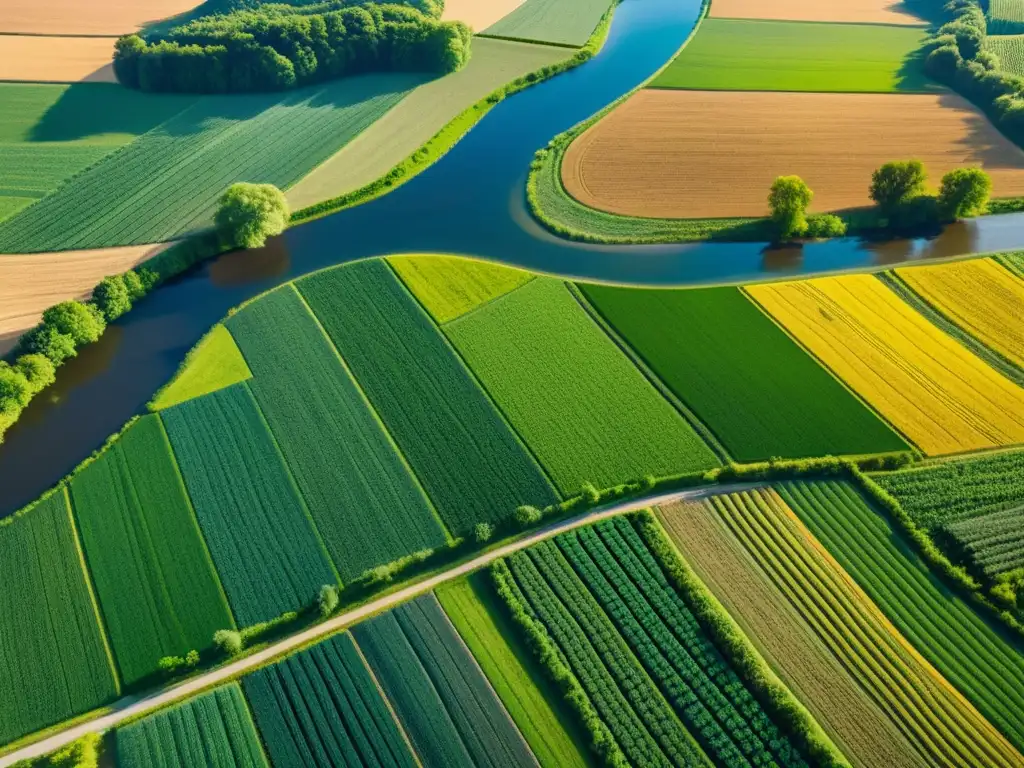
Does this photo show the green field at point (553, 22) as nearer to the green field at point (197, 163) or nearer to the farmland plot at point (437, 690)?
the green field at point (197, 163)

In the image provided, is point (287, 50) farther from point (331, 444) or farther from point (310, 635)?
point (310, 635)

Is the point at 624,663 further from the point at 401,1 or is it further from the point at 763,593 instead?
the point at 401,1

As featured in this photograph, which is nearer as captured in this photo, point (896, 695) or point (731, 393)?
point (896, 695)

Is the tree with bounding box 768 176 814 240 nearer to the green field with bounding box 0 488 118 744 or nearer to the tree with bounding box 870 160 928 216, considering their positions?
the tree with bounding box 870 160 928 216

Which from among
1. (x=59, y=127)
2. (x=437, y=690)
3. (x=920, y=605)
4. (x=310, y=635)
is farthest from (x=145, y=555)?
(x=59, y=127)

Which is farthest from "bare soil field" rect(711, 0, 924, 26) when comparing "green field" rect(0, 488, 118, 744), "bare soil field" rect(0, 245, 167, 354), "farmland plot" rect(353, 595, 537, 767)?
"green field" rect(0, 488, 118, 744)

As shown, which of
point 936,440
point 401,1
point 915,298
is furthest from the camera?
point 401,1

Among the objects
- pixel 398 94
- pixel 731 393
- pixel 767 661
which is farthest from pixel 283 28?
pixel 767 661
